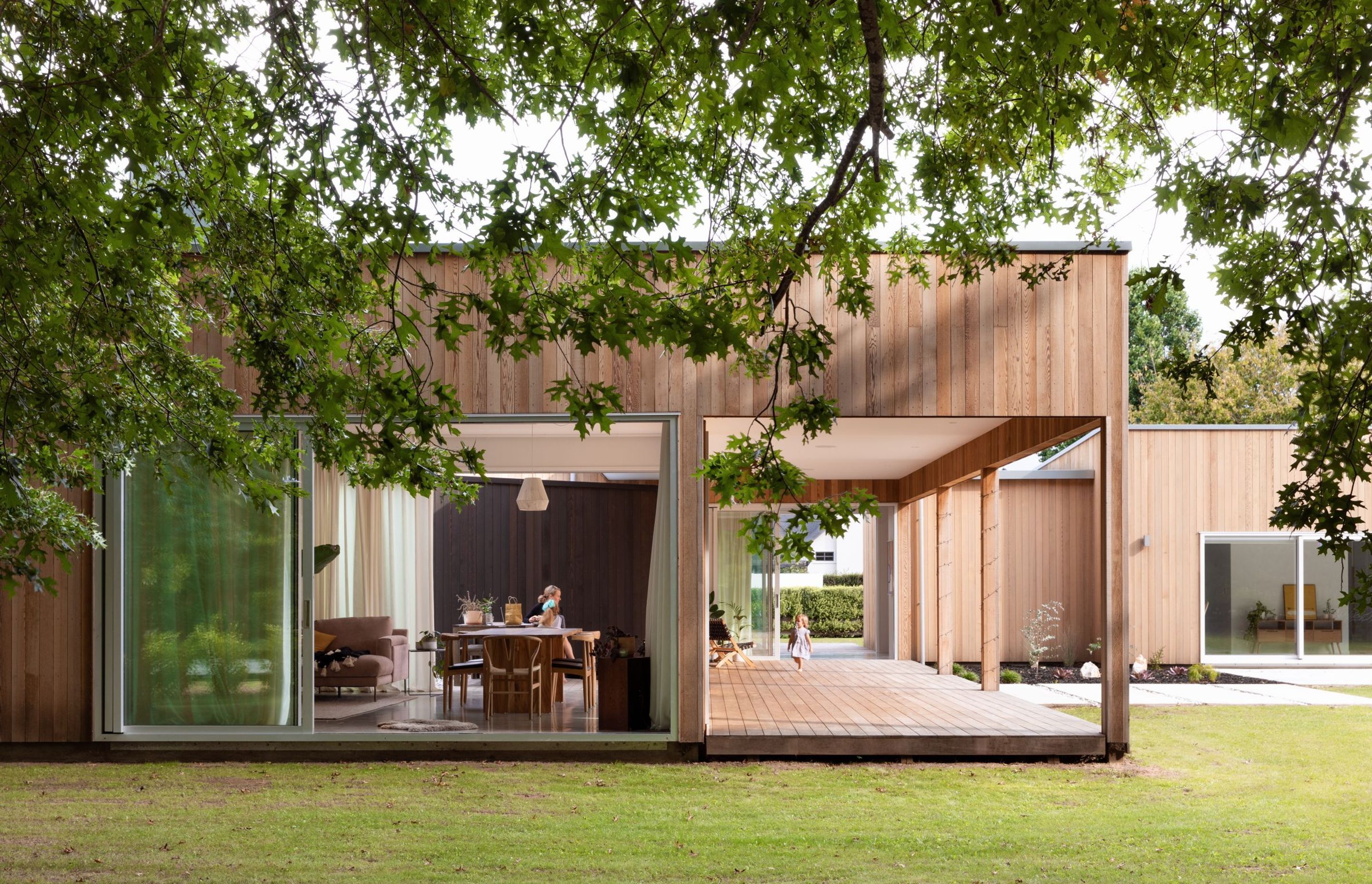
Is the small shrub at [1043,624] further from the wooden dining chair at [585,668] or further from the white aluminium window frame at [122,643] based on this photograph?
the white aluminium window frame at [122,643]

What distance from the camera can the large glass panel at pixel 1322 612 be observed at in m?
15.5

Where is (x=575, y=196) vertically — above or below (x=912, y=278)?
below

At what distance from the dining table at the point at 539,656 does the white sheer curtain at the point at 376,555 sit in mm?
1928

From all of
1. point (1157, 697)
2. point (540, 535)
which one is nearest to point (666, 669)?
point (1157, 697)

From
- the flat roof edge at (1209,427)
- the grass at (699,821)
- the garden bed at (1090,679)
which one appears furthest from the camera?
the flat roof edge at (1209,427)

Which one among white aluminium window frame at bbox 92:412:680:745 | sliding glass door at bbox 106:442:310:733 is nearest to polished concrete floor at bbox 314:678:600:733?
white aluminium window frame at bbox 92:412:680:745

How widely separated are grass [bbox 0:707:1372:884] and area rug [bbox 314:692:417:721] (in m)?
1.59

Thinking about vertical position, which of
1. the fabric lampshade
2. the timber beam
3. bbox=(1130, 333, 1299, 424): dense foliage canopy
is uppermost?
bbox=(1130, 333, 1299, 424): dense foliage canopy

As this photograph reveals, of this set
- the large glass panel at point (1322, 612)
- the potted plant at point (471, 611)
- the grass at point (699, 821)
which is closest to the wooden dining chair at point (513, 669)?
the potted plant at point (471, 611)

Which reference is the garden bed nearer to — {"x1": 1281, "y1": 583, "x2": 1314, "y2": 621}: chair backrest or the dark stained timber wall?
{"x1": 1281, "y1": 583, "x2": 1314, "y2": 621}: chair backrest

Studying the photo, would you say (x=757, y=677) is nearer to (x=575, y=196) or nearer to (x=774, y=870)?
(x=774, y=870)

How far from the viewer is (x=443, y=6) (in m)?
4.38

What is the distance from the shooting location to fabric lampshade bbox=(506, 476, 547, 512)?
12.5m

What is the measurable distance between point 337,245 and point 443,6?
141 centimetres
